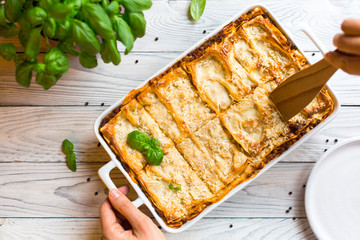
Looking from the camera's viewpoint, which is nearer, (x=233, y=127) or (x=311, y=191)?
(x=233, y=127)

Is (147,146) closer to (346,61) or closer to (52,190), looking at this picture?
(52,190)

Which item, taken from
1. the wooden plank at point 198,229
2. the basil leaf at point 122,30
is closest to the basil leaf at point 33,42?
the basil leaf at point 122,30

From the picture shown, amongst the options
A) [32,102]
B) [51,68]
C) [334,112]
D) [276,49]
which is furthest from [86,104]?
[334,112]

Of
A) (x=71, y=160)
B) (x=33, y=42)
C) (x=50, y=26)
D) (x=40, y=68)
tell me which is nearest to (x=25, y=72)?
(x=40, y=68)

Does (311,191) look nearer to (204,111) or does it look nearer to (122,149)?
(204,111)

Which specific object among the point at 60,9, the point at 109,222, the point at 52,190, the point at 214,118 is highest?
the point at 60,9
